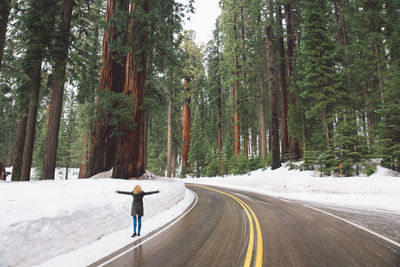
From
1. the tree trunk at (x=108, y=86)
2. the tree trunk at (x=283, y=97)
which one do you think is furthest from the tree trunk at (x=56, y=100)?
the tree trunk at (x=283, y=97)

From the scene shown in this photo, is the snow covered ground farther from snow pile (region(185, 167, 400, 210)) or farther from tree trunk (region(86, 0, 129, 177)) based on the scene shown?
tree trunk (region(86, 0, 129, 177))

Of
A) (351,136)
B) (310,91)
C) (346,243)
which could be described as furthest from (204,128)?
(346,243)

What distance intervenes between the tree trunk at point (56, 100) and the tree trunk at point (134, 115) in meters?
2.90

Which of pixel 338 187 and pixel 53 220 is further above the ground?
pixel 338 187

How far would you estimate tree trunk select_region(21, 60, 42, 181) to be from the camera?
10492 millimetres

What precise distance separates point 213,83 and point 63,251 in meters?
33.1

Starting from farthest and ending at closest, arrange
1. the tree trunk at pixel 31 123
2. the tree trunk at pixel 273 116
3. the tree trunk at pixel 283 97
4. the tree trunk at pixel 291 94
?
the tree trunk at pixel 283 97, the tree trunk at pixel 273 116, the tree trunk at pixel 291 94, the tree trunk at pixel 31 123

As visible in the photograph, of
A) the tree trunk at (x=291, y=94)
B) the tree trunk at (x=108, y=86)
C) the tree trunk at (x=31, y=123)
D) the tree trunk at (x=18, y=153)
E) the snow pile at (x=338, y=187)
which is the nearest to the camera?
the snow pile at (x=338, y=187)

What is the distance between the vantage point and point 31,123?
11.1 m

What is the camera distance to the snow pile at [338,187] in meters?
10.3

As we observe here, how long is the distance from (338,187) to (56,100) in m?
16.0

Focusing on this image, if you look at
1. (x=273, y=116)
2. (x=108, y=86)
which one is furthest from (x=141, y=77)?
(x=273, y=116)

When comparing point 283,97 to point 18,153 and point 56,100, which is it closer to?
point 56,100

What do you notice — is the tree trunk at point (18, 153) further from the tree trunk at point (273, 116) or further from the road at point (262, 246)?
the tree trunk at point (273, 116)
